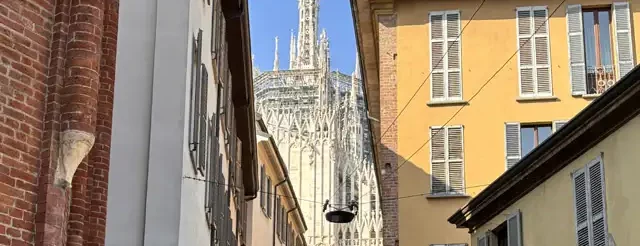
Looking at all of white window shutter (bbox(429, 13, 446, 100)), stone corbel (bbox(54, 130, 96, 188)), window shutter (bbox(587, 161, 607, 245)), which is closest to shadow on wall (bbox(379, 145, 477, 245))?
white window shutter (bbox(429, 13, 446, 100))

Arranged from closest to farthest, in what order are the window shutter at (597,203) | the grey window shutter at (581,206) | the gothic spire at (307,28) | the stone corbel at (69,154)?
the stone corbel at (69,154), the window shutter at (597,203), the grey window shutter at (581,206), the gothic spire at (307,28)

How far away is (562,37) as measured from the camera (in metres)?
25.8

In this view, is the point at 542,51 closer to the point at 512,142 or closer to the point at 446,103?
the point at 512,142

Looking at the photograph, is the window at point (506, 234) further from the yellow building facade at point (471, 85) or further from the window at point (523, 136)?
the window at point (523, 136)

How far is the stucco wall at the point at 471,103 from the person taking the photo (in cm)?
2509

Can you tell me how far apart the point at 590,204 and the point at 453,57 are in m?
10.3

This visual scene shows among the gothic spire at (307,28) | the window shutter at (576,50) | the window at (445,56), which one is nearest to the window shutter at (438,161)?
the window at (445,56)

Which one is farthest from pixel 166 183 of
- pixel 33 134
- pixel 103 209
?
pixel 33 134

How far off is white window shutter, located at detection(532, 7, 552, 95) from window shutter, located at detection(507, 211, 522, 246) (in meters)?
6.88

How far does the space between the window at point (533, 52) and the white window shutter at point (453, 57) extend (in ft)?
4.63

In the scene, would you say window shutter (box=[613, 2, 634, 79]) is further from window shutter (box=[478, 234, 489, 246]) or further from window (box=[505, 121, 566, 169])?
window shutter (box=[478, 234, 489, 246])

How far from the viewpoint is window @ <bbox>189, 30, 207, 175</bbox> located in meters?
13.1

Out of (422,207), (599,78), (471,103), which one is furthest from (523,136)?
(422,207)

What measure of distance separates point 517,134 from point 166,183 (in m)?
14.5
